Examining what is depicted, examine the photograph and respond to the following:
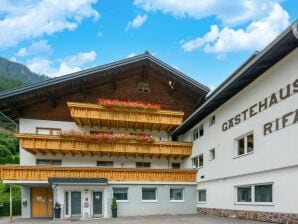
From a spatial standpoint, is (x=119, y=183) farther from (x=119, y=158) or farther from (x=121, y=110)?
(x=121, y=110)

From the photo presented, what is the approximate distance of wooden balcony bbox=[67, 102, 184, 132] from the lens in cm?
2892

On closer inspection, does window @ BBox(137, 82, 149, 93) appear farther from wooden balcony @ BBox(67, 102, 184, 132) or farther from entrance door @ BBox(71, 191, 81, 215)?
entrance door @ BBox(71, 191, 81, 215)

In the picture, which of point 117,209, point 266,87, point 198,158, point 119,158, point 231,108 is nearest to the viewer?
point 266,87

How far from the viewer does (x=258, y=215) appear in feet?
61.9

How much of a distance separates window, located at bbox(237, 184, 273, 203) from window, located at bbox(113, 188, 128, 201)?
902cm

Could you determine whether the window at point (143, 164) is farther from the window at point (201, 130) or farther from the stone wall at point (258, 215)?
the stone wall at point (258, 215)

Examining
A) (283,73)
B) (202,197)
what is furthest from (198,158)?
(283,73)

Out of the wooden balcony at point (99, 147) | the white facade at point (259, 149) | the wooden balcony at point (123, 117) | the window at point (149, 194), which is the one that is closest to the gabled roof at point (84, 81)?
the wooden balcony at point (123, 117)

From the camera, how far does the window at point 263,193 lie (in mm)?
18203

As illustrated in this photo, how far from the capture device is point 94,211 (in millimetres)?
26500

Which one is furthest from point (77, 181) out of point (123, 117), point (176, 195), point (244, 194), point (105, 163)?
point (244, 194)

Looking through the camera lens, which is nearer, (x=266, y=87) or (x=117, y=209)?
(x=266, y=87)

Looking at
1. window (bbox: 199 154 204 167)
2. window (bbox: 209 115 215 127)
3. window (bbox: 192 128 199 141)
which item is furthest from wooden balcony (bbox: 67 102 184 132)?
window (bbox: 209 115 215 127)

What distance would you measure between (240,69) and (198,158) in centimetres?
1121
